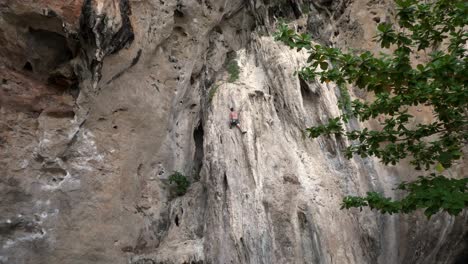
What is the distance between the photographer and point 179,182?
37.9ft

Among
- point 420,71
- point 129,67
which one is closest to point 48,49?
point 129,67

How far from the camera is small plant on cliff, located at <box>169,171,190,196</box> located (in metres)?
11.5

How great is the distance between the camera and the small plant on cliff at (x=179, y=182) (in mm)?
11492

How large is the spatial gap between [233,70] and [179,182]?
3850 mm

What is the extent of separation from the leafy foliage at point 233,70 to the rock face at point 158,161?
0.47 ft

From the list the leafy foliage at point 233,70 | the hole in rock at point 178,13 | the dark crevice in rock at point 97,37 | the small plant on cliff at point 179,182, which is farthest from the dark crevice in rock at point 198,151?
the hole in rock at point 178,13

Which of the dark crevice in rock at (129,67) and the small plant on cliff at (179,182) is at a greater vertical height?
the dark crevice in rock at (129,67)

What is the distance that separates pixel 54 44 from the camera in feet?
37.2

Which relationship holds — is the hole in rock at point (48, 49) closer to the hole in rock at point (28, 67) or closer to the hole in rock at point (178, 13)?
the hole in rock at point (28, 67)

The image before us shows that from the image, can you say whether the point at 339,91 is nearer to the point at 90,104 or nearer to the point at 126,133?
the point at 126,133

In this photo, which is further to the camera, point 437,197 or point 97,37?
point 97,37

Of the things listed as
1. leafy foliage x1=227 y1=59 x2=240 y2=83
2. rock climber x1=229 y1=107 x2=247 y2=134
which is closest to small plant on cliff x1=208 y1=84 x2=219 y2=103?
leafy foliage x1=227 y1=59 x2=240 y2=83

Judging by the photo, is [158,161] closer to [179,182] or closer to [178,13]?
[179,182]

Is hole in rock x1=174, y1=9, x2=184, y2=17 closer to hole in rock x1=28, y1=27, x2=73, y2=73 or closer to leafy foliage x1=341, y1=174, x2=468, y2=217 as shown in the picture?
hole in rock x1=28, y1=27, x2=73, y2=73
